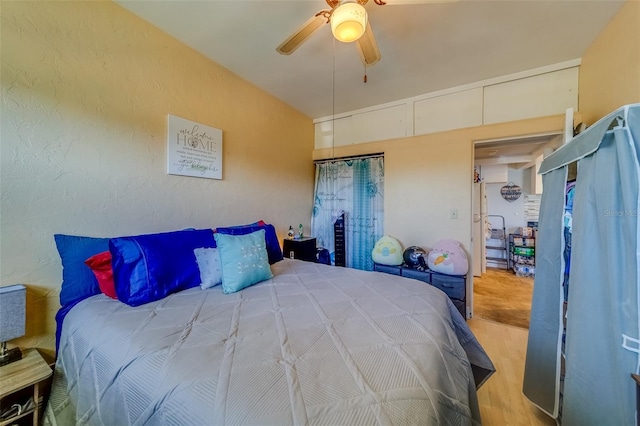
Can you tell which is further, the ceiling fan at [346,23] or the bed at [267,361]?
the ceiling fan at [346,23]

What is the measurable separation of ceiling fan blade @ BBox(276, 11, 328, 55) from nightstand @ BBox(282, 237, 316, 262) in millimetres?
2126

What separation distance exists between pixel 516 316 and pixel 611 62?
8.60 feet

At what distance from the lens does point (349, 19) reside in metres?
1.24

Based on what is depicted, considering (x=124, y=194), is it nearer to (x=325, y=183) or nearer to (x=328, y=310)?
(x=328, y=310)

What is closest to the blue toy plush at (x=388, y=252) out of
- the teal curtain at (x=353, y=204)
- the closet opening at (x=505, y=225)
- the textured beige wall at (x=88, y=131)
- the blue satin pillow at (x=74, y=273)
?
the teal curtain at (x=353, y=204)

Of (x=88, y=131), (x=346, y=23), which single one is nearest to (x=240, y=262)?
(x=88, y=131)

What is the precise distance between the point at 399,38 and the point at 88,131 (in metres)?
2.46

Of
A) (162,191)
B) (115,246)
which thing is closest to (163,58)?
(162,191)

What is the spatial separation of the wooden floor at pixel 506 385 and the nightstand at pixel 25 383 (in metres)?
2.45

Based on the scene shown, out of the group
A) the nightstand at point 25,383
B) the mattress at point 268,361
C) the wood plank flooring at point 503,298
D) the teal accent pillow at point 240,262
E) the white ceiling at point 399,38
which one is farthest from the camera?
the wood plank flooring at point 503,298

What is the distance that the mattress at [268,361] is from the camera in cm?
68

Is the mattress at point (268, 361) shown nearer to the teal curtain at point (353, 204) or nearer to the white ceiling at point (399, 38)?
the teal curtain at point (353, 204)

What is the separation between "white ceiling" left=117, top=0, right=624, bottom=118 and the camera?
1692 mm

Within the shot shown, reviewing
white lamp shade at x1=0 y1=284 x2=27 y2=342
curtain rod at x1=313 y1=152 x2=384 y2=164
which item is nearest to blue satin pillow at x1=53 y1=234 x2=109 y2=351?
white lamp shade at x1=0 y1=284 x2=27 y2=342
